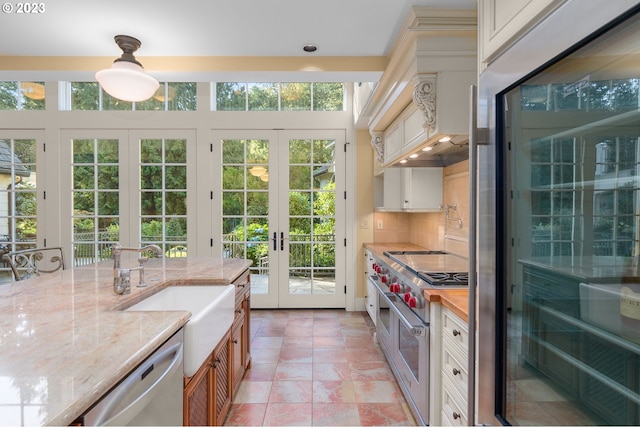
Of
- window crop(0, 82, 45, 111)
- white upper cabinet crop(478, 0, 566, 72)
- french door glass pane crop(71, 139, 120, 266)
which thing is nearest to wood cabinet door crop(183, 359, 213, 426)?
white upper cabinet crop(478, 0, 566, 72)

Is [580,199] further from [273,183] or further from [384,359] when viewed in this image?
[273,183]

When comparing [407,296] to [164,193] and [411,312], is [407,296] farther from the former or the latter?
[164,193]

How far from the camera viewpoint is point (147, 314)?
51.1 inches

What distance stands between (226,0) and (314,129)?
2.31m

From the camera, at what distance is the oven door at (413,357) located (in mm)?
1758

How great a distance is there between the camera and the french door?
4.14 m

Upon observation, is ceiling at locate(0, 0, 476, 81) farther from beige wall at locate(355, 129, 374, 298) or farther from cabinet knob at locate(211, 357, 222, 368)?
cabinet knob at locate(211, 357, 222, 368)

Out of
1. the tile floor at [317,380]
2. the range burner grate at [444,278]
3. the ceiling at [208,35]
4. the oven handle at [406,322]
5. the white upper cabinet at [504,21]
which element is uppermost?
the ceiling at [208,35]

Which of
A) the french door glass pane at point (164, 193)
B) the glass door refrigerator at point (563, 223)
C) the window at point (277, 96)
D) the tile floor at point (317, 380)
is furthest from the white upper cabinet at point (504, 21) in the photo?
the french door glass pane at point (164, 193)

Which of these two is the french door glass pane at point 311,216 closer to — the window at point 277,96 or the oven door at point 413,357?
the window at point 277,96

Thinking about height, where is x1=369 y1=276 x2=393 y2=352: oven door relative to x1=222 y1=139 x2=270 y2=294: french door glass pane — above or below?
below

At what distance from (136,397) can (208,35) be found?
2.33 meters

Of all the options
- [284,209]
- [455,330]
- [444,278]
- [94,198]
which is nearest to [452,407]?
[455,330]

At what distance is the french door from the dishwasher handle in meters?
2.98
